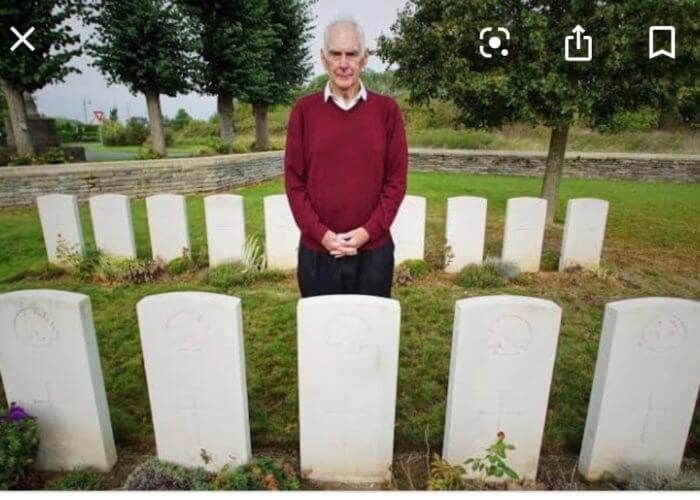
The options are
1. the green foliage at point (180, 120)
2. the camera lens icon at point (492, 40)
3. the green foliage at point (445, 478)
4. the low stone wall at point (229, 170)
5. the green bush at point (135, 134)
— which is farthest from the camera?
the green foliage at point (180, 120)

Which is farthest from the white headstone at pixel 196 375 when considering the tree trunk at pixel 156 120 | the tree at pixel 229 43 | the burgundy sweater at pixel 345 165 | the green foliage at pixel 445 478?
the tree at pixel 229 43

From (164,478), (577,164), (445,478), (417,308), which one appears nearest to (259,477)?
(164,478)

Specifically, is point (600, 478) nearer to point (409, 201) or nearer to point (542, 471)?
→ point (542, 471)

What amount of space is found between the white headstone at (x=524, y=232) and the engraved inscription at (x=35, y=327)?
451 centimetres

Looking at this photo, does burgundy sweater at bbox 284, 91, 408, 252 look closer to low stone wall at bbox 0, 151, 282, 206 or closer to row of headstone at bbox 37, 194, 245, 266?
row of headstone at bbox 37, 194, 245, 266

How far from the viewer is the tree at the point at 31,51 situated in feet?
29.1

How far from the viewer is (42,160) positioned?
30.5 ft

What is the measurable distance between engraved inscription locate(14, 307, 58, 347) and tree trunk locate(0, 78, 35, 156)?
9773mm

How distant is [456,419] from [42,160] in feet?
34.9

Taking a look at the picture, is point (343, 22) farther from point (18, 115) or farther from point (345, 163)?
point (18, 115)

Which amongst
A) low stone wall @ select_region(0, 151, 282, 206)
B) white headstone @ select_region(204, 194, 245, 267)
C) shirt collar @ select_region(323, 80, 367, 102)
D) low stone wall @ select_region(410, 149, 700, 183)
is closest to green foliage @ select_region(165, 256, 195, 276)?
white headstone @ select_region(204, 194, 245, 267)

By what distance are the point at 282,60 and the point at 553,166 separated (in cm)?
1102

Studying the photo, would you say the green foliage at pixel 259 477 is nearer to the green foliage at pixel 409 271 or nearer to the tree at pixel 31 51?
the green foliage at pixel 409 271

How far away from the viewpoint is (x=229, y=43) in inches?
482
